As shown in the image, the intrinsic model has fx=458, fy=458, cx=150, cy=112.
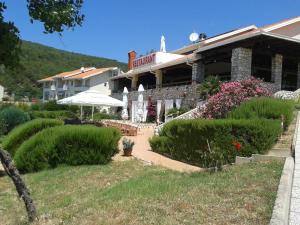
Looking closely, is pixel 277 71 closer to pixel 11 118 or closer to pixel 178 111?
pixel 178 111

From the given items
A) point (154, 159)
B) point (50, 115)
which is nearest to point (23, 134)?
point (154, 159)

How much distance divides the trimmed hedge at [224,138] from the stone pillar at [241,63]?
12368 mm

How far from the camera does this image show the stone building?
2569cm

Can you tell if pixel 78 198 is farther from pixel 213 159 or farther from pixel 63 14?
pixel 63 14

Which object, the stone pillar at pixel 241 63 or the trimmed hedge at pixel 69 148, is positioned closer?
the trimmed hedge at pixel 69 148

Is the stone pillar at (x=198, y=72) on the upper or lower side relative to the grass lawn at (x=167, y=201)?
upper

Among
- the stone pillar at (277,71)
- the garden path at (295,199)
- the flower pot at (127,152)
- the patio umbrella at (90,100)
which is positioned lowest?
the flower pot at (127,152)

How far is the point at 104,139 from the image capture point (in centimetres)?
1363

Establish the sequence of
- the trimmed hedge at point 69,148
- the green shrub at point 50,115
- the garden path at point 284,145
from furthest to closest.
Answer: the green shrub at point 50,115
the trimmed hedge at point 69,148
the garden path at point 284,145

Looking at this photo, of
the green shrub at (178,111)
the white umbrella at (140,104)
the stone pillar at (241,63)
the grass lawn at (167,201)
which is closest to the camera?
the grass lawn at (167,201)

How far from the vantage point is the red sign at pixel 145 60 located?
40.8 m

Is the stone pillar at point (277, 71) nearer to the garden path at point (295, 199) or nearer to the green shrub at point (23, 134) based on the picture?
the green shrub at point (23, 134)

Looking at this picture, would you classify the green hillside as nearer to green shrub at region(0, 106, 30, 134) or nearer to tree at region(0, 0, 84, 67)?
green shrub at region(0, 106, 30, 134)

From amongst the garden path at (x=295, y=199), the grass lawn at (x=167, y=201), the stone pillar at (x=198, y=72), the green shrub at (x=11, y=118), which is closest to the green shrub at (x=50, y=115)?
the green shrub at (x=11, y=118)
